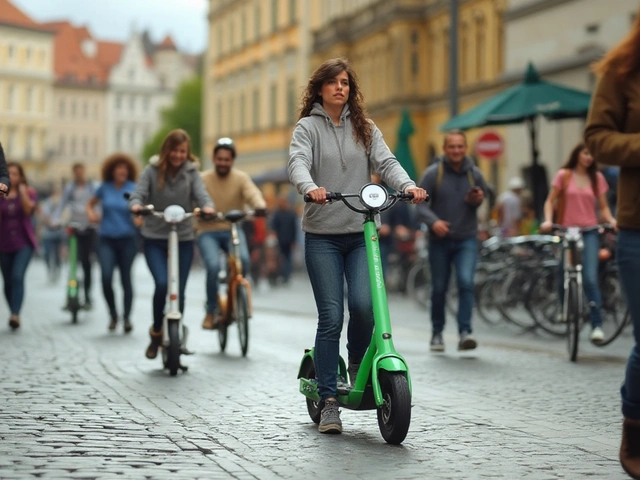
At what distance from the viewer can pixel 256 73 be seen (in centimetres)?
6888

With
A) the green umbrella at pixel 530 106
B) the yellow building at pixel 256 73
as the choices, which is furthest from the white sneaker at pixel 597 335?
the yellow building at pixel 256 73

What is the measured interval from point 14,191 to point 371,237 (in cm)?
941

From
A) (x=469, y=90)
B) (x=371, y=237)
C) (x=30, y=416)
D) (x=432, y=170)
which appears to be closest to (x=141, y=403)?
(x=30, y=416)

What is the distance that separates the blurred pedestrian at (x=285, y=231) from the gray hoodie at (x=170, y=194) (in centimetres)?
2009

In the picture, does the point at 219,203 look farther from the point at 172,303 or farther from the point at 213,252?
the point at 172,303

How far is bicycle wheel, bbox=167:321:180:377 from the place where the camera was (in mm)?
11291

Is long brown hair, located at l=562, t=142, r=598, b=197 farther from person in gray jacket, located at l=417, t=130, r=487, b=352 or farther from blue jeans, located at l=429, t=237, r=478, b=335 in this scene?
blue jeans, located at l=429, t=237, r=478, b=335

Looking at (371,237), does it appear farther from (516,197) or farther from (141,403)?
(516,197)

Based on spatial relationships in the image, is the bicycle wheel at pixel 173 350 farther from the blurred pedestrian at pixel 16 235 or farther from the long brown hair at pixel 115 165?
the blurred pedestrian at pixel 16 235

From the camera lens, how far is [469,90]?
43.4 metres

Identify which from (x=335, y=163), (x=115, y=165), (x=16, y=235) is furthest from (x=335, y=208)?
(x=16, y=235)

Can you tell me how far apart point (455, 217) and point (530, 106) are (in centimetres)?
605

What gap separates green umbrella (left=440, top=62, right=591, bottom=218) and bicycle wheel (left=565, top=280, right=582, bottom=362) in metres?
6.34

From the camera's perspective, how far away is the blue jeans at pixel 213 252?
13812 millimetres
